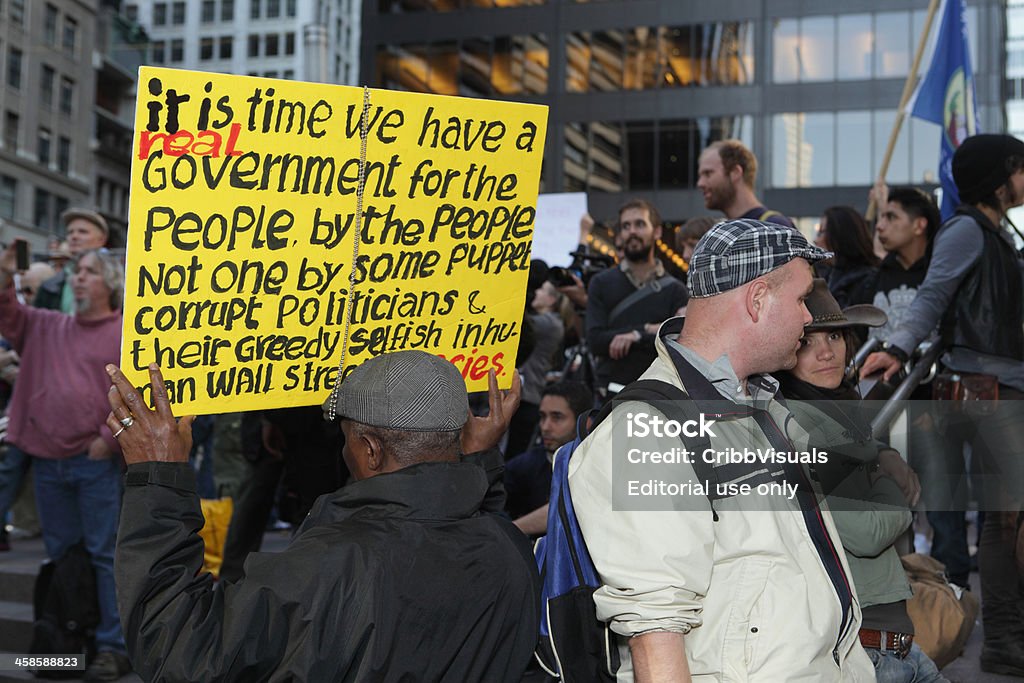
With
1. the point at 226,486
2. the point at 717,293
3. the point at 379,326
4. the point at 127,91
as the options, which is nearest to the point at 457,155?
the point at 379,326

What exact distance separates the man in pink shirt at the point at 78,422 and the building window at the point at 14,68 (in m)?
56.1

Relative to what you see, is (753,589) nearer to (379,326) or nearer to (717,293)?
(717,293)

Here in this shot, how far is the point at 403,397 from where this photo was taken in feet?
9.40

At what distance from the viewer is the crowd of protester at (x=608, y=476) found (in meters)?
2.46

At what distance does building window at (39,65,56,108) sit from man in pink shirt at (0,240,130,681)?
5985 cm

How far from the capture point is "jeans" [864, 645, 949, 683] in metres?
3.47

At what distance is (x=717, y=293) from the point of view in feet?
8.71

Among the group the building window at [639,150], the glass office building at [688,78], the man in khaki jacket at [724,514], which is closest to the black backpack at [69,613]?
the man in khaki jacket at [724,514]

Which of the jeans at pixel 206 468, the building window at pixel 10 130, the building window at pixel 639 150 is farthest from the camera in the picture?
the building window at pixel 10 130

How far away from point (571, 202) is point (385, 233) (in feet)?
18.9

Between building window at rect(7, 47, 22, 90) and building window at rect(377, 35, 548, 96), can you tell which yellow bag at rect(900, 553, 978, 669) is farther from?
building window at rect(7, 47, 22, 90)

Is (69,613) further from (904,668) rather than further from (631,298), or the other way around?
(904,668)

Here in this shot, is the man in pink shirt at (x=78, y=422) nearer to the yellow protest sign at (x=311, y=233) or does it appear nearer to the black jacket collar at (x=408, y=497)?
the yellow protest sign at (x=311, y=233)

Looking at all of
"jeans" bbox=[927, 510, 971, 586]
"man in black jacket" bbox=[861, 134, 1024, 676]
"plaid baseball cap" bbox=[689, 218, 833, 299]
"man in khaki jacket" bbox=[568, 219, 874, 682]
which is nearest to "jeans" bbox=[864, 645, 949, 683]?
"man in khaki jacket" bbox=[568, 219, 874, 682]
